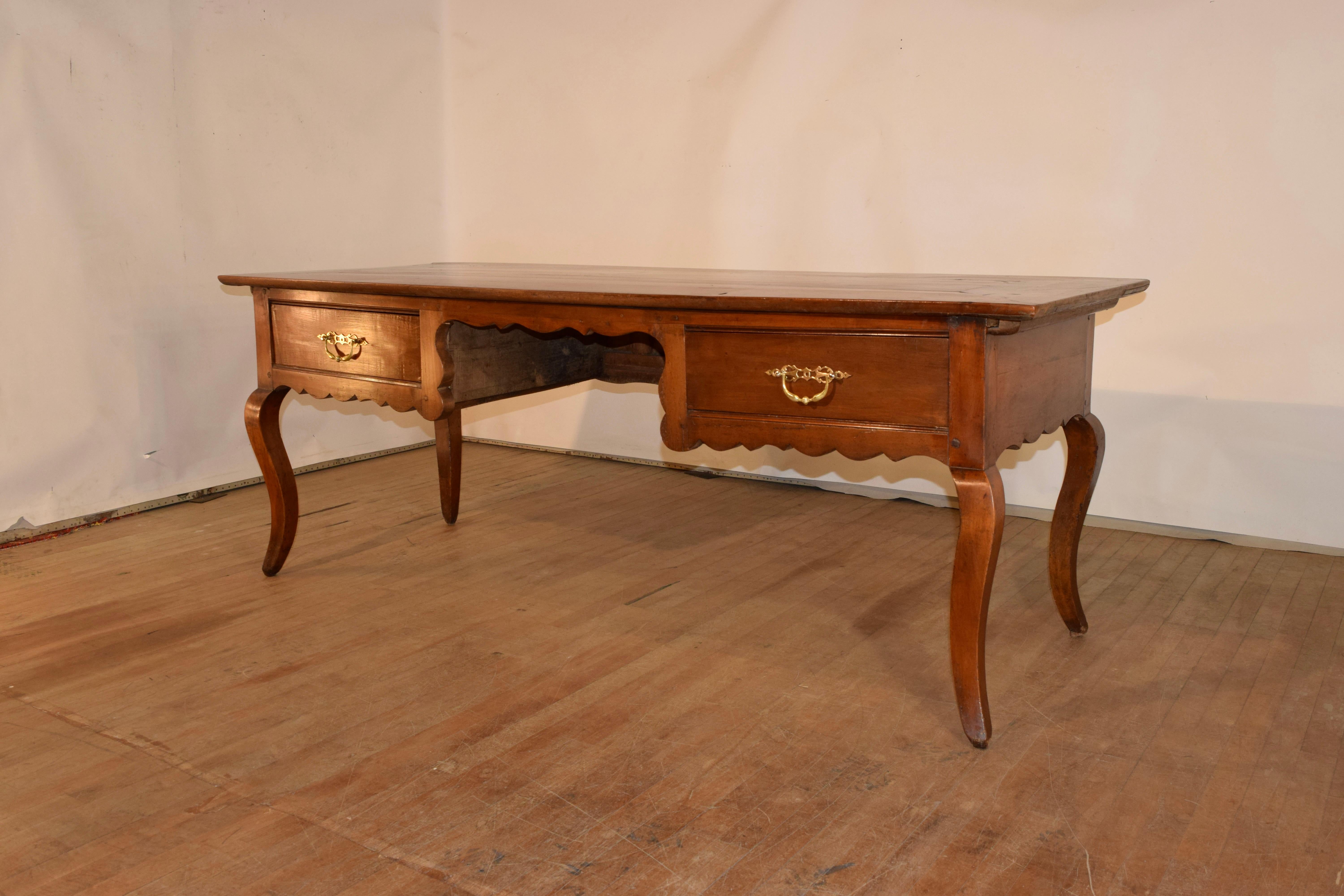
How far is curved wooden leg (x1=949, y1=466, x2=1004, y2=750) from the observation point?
175 cm

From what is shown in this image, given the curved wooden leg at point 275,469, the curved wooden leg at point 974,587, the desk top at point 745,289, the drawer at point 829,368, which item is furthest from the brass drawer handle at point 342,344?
the curved wooden leg at point 974,587

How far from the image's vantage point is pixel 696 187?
3850 mm

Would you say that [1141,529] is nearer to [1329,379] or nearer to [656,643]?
[1329,379]

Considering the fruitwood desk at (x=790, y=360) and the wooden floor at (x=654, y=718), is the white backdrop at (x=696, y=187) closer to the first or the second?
the wooden floor at (x=654, y=718)

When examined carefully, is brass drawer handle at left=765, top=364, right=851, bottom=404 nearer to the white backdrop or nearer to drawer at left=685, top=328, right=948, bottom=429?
drawer at left=685, top=328, right=948, bottom=429

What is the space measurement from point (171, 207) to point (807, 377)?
8.40ft

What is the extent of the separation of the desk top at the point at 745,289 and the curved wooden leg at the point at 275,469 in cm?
29

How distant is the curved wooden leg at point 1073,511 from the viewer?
220cm

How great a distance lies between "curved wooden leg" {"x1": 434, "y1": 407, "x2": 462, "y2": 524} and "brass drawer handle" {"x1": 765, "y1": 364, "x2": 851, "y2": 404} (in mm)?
1471

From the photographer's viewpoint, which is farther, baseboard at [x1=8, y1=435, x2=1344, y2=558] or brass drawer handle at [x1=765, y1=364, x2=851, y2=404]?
baseboard at [x1=8, y1=435, x2=1344, y2=558]

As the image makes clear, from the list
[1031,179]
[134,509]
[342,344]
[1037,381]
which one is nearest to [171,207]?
[134,509]

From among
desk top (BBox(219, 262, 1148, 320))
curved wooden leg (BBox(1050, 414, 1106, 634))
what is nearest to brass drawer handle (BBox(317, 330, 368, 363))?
desk top (BBox(219, 262, 1148, 320))

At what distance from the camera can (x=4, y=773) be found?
5.76 ft

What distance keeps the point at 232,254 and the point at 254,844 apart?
2647mm
